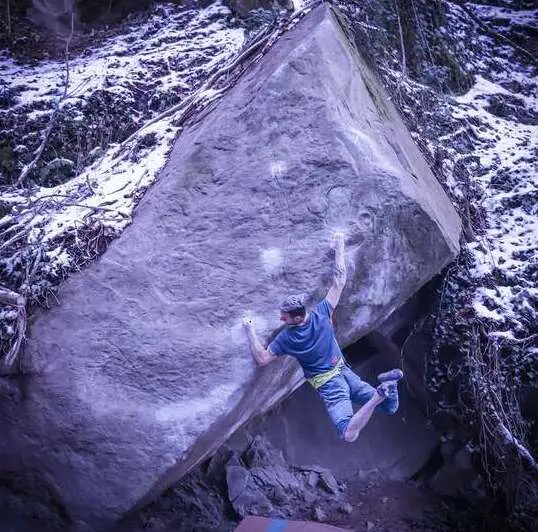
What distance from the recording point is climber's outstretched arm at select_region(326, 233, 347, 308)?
2986 millimetres

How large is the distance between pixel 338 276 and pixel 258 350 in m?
0.72

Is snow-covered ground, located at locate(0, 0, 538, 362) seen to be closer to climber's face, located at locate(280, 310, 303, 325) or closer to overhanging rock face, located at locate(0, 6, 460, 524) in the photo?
overhanging rock face, located at locate(0, 6, 460, 524)

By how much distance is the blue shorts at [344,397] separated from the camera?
2.92 metres

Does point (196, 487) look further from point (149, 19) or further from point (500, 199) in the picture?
point (149, 19)

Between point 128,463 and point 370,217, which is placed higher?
point 370,217

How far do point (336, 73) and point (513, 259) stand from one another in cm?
222

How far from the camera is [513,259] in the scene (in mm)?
3953

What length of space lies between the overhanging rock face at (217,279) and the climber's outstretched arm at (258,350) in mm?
58

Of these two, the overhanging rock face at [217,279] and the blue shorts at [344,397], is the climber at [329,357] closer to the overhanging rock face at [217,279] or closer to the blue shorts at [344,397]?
the blue shorts at [344,397]

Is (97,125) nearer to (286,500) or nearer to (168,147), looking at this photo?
(168,147)

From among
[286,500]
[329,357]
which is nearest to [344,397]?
[329,357]

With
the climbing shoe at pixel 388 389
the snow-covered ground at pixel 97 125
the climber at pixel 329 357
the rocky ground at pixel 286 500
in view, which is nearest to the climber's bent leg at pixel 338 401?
the climber at pixel 329 357

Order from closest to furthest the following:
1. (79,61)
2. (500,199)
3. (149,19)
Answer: (500,199)
(79,61)
(149,19)

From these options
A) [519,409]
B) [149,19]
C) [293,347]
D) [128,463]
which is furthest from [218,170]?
[149,19]
